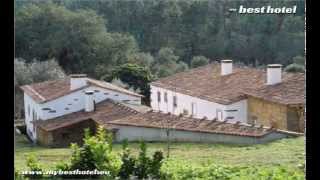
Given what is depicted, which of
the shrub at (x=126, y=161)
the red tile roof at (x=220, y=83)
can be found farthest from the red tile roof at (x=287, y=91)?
the shrub at (x=126, y=161)

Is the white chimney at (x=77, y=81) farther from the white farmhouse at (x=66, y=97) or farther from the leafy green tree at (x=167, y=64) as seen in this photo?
the leafy green tree at (x=167, y=64)

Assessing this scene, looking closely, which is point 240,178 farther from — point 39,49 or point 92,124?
point 39,49

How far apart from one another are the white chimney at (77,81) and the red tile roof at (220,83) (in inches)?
18.4

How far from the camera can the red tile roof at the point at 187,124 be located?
158 inches

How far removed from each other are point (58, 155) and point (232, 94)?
1.25 meters

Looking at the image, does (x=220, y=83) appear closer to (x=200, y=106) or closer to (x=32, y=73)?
(x=200, y=106)

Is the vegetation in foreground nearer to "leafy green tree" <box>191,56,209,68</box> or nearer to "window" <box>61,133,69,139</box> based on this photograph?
"window" <box>61,133,69,139</box>

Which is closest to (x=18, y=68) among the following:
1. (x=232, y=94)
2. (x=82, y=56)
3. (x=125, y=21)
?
(x=82, y=56)

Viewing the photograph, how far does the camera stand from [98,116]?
404 cm

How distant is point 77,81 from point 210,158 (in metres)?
1.04

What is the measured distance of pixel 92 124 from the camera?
4059 mm

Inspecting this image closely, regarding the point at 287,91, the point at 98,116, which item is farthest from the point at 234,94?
the point at 98,116

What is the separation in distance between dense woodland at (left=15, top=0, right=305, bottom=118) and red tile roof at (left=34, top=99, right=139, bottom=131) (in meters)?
0.19

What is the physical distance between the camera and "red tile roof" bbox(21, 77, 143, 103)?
3992 mm
